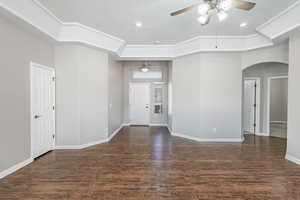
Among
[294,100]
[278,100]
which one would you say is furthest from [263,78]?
[278,100]

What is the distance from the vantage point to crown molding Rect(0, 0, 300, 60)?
2.78 meters

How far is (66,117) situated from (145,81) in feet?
13.1

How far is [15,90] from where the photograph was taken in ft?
9.42

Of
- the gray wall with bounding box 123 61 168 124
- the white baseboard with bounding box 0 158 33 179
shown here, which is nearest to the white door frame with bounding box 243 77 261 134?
the gray wall with bounding box 123 61 168 124

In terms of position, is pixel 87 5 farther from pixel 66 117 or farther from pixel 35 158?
pixel 35 158

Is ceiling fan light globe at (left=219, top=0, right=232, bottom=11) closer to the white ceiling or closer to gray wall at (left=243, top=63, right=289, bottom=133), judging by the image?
the white ceiling

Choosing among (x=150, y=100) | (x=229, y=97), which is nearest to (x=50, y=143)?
(x=150, y=100)

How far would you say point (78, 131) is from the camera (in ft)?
13.2

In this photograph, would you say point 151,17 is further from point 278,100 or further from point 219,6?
point 278,100

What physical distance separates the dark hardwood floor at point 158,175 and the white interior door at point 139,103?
10.8 feet

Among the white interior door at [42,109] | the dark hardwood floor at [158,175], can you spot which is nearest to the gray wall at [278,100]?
the dark hardwood floor at [158,175]

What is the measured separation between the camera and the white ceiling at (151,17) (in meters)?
2.83

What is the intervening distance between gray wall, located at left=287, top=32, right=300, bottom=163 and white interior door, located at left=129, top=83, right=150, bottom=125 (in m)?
5.03

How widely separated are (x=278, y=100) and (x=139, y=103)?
701 centimetres
